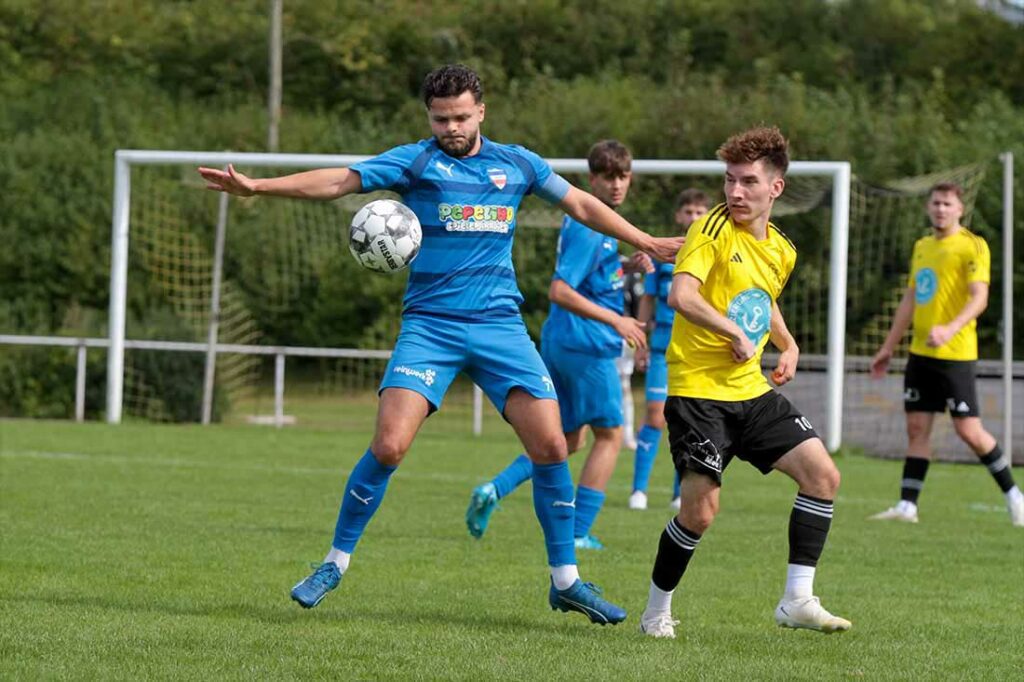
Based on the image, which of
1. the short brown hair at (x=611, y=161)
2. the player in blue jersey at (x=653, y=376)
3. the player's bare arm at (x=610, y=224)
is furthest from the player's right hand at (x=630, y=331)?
the player in blue jersey at (x=653, y=376)

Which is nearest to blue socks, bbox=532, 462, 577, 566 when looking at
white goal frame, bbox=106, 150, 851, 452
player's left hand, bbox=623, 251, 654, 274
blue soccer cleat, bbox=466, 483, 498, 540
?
blue soccer cleat, bbox=466, 483, 498, 540

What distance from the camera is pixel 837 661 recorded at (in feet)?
19.2

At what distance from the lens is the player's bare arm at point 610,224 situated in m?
6.87

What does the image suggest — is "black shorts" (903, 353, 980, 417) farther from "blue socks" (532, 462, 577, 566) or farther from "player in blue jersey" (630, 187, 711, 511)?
"blue socks" (532, 462, 577, 566)

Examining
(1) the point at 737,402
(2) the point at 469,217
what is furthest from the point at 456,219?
(1) the point at 737,402

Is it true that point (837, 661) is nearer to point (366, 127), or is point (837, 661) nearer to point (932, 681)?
point (932, 681)

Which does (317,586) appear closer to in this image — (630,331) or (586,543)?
(630,331)

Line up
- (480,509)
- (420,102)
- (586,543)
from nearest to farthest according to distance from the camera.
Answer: (480,509)
(586,543)
(420,102)

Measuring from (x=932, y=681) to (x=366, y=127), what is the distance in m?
33.0

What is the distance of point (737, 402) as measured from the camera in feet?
20.7

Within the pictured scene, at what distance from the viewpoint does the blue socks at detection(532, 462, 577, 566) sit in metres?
6.81

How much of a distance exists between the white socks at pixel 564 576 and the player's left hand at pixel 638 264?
2.43 m

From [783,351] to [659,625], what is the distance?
1204 mm

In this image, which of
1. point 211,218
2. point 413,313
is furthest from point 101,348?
point 413,313
